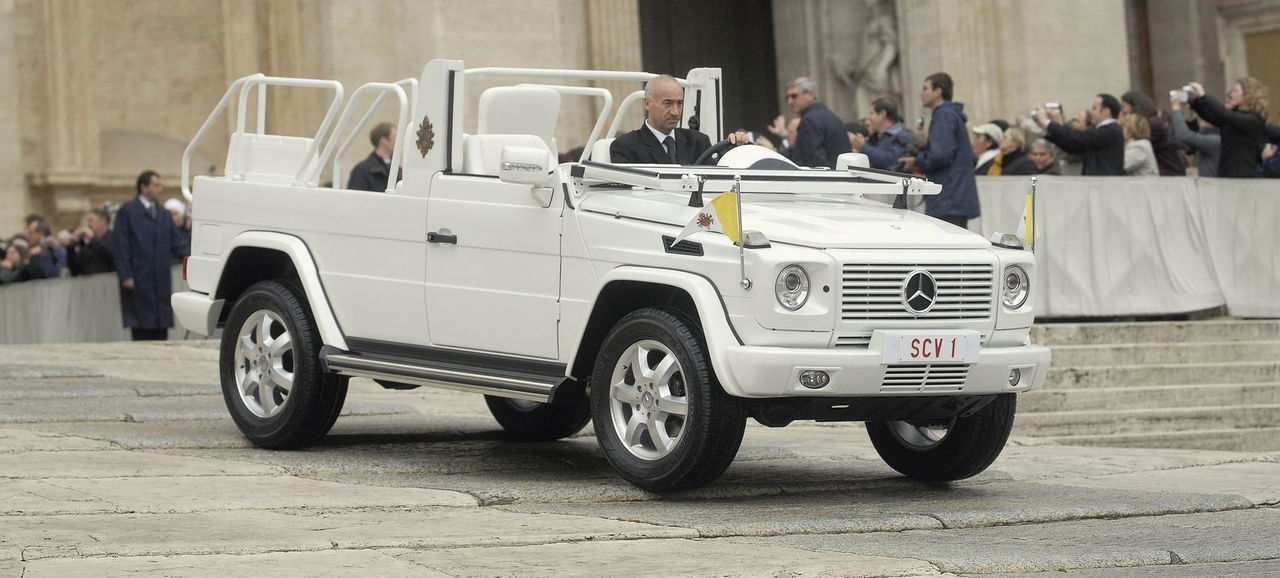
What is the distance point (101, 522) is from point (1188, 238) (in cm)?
1205

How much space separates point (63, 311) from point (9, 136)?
412cm

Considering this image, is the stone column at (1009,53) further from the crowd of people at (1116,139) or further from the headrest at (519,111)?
the headrest at (519,111)

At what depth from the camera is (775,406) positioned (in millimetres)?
8164

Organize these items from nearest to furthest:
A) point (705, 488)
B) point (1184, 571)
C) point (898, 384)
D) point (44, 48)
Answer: point (1184, 571), point (898, 384), point (705, 488), point (44, 48)

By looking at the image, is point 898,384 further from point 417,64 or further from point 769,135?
point 417,64

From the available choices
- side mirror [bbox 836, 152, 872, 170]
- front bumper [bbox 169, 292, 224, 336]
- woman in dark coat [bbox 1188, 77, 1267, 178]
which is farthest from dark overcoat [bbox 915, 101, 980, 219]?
front bumper [bbox 169, 292, 224, 336]

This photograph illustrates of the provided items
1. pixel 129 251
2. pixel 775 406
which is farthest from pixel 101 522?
pixel 129 251

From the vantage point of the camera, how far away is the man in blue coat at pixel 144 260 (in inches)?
683

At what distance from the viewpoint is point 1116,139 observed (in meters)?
16.6

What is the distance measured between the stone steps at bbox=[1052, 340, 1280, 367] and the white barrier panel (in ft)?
26.4

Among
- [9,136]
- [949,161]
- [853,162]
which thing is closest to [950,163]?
[949,161]

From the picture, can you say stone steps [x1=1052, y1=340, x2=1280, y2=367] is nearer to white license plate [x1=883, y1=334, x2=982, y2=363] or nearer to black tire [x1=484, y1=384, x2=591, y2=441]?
black tire [x1=484, y1=384, x2=591, y2=441]

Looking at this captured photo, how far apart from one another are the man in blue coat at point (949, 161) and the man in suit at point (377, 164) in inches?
158

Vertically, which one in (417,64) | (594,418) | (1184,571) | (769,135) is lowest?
(1184,571)
